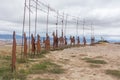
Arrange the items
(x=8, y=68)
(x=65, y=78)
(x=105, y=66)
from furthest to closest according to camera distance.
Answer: (x=105, y=66) < (x=8, y=68) < (x=65, y=78)

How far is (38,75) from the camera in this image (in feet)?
48.5

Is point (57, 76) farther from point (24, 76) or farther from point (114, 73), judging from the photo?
point (114, 73)

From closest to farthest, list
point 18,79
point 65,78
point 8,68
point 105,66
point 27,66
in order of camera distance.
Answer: point 18,79 → point 65,78 → point 8,68 → point 27,66 → point 105,66

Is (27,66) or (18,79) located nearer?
(18,79)

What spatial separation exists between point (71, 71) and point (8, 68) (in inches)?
151

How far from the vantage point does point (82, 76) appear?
50.0ft

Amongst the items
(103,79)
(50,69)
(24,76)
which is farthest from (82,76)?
(24,76)

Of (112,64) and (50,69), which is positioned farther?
(112,64)

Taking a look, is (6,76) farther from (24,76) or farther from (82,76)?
(82,76)

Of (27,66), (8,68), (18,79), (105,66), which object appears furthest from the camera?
(105,66)

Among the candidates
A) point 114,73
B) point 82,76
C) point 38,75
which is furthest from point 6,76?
point 114,73

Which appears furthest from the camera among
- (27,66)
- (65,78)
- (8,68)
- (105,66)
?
(105,66)

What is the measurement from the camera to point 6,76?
44.9 ft

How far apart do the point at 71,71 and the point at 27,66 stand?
2810 mm
